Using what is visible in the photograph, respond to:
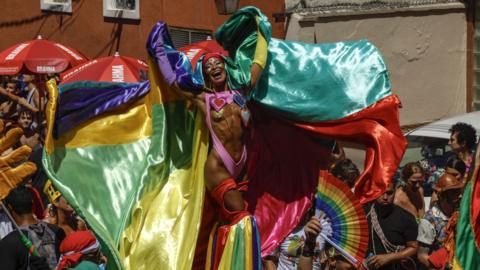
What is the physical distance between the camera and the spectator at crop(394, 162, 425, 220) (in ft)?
32.0

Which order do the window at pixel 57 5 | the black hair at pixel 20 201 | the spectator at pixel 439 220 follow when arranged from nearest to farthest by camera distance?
the black hair at pixel 20 201 → the spectator at pixel 439 220 → the window at pixel 57 5

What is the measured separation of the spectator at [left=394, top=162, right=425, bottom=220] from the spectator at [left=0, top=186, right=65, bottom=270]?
9.27ft

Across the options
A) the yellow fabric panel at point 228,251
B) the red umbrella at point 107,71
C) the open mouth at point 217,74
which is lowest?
the yellow fabric panel at point 228,251

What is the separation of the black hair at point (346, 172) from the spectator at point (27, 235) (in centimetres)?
224

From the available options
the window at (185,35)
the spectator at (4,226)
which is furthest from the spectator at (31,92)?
the window at (185,35)

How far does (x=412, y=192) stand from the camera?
983 cm

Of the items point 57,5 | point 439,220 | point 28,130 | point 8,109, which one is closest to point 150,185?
point 439,220

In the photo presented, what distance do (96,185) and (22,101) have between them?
3.69 metres

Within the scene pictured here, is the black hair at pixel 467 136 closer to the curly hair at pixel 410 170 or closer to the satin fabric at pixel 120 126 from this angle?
the curly hair at pixel 410 170

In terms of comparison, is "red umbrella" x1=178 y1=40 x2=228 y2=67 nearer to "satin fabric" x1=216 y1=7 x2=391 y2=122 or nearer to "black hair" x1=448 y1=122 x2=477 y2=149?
A: "black hair" x1=448 y1=122 x2=477 y2=149

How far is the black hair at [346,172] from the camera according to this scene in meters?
9.43

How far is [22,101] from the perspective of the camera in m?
12.3

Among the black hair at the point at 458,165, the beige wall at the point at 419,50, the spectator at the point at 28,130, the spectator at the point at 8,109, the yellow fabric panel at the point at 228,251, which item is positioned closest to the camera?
the yellow fabric panel at the point at 228,251

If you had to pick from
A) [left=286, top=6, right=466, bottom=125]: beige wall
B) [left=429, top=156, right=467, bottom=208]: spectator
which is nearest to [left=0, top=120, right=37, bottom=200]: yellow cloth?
[left=429, top=156, right=467, bottom=208]: spectator
